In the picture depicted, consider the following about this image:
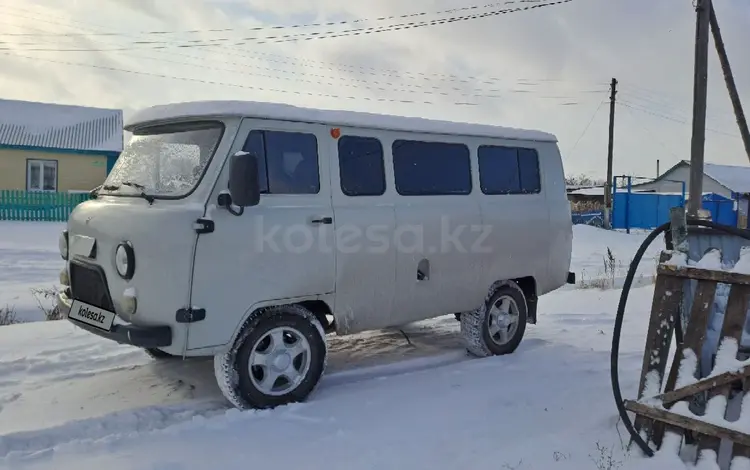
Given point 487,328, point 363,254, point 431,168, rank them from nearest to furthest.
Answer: point 363,254, point 431,168, point 487,328

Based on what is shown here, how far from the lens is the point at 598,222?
31.0 m

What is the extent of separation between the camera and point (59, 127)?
87.6 feet

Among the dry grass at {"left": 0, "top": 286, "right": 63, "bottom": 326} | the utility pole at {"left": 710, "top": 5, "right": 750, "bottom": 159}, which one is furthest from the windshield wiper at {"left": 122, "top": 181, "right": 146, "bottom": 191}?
the utility pole at {"left": 710, "top": 5, "right": 750, "bottom": 159}

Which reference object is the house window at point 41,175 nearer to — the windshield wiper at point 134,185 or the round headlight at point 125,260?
the windshield wiper at point 134,185

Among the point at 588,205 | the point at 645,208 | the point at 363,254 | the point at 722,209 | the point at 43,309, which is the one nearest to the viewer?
the point at 363,254

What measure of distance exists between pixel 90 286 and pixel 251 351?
4.31 ft

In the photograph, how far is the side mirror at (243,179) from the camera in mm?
4402

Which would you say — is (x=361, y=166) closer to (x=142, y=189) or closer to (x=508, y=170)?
(x=142, y=189)

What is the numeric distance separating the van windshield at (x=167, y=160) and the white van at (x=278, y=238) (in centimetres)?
1

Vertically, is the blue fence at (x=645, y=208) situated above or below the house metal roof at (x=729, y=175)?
below

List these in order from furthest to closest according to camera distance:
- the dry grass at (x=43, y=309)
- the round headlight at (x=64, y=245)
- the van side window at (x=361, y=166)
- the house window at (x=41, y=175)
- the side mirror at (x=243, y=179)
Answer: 1. the house window at (x=41, y=175)
2. the dry grass at (x=43, y=309)
3. the van side window at (x=361, y=166)
4. the round headlight at (x=64, y=245)
5. the side mirror at (x=243, y=179)

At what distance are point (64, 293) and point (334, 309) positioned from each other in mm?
2198

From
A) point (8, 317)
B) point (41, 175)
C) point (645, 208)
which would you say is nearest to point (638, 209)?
point (645, 208)

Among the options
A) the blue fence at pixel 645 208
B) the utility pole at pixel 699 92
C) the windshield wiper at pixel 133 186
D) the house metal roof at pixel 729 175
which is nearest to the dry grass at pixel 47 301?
the windshield wiper at pixel 133 186
